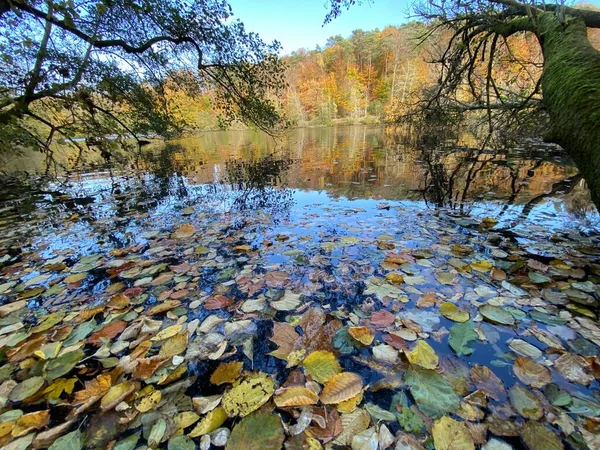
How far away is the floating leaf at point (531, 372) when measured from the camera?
1.10m

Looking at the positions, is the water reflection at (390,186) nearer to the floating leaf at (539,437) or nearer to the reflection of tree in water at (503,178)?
the reflection of tree in water at (503,178)

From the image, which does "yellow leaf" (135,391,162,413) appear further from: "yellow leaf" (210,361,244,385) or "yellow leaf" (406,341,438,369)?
"yellow leaf" (406,341,438,369)

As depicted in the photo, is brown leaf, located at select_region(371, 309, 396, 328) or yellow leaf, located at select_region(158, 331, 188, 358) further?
brown leaf, located at select_region(371, 309, 396, 328)

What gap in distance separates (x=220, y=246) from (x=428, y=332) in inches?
82.6

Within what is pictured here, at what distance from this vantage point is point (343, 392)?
3.59 feet

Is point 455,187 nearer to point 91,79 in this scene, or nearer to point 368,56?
point 91,79

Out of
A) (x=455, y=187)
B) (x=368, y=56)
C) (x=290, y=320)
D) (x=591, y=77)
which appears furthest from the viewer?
(x=368, y=56)

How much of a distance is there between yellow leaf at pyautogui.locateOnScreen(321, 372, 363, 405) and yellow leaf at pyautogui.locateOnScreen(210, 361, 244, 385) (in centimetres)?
44

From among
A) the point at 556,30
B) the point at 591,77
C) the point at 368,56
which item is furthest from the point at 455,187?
the point at 368,56

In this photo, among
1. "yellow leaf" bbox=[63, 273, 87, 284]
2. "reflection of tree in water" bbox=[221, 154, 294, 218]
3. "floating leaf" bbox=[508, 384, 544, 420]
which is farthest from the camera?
"reflection of tree in water" bbox=[221, 154, 294, 218]

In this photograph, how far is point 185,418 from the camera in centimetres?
104

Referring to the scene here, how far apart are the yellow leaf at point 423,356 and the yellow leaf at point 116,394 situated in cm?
130

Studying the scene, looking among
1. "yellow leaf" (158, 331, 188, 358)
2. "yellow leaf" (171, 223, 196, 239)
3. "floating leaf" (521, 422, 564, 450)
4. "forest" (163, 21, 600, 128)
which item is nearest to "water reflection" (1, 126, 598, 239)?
"yellow leaf" (171, 223, 196, 239)

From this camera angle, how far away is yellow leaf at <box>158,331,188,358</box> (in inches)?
54.2
